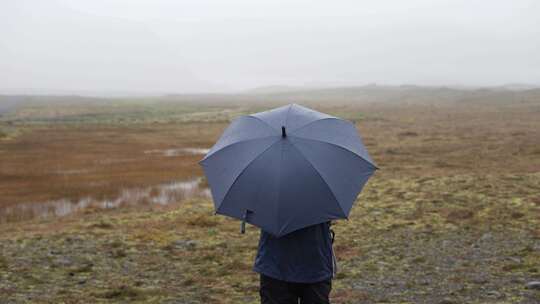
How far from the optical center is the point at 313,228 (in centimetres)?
527

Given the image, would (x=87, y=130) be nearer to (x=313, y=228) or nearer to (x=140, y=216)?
(x=140, y=216)

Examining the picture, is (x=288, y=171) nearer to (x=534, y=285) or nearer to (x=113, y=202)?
(x=534, y=285)

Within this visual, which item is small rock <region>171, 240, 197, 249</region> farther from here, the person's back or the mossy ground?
the person's back

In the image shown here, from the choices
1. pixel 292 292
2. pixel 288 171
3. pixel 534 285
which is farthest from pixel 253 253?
pixel 288 171

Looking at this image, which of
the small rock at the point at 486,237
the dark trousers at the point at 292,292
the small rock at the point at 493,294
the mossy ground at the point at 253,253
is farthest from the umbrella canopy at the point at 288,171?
the small rock at the point at 486,237

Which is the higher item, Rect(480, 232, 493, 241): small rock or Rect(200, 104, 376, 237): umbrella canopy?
Rect(200, 104, 376, 237): umbrella canopy

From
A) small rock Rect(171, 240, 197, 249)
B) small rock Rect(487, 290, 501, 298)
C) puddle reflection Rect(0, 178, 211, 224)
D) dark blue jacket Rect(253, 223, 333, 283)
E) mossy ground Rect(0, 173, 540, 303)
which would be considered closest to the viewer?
dark blue jacket Rect(253, 223, 333, 283)

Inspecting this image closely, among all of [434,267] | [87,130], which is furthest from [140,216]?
[87,130]

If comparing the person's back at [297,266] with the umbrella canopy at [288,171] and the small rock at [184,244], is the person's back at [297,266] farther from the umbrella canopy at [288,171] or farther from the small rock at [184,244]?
the small rock at [184,244]

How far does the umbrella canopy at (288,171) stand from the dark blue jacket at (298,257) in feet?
0.99

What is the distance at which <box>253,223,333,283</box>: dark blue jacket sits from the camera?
5258 millimetres

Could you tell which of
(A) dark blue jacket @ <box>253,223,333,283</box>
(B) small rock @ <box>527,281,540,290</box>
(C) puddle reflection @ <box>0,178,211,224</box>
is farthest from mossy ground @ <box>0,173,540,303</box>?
(A) dark blue jacket @ <box>253,223,333,283</box>

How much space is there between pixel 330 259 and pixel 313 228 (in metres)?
0.43

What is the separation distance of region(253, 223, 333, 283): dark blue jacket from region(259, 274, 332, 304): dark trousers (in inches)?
3.8
